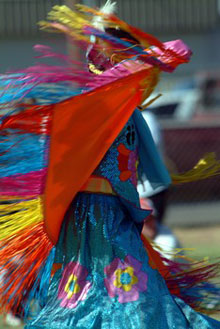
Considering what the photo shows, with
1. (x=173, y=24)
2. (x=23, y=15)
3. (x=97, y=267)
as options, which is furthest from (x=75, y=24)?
(x=173, y=24)

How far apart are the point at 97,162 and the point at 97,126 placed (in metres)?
0.13

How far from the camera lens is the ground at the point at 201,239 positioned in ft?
22.2

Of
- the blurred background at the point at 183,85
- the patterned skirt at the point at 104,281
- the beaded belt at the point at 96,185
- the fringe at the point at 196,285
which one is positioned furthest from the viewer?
the blurred background at the point at 183,85

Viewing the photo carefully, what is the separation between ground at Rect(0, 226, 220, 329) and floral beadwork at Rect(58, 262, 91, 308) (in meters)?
3.89

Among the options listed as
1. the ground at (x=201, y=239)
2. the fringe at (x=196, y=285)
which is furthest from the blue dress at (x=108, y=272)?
the ground at (x=201, y=239)

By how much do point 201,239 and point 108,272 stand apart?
16.4ft

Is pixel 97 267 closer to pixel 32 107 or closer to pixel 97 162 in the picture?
pixel 97 162

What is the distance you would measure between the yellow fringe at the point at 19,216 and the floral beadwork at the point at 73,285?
254mm

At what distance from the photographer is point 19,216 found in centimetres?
289

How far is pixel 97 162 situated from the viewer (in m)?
2.76

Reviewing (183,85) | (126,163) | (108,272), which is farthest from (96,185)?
(183,85)

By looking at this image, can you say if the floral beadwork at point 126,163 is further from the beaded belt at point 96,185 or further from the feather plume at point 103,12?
the feather plume at point 103,12

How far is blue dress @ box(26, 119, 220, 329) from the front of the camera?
8.66 feet

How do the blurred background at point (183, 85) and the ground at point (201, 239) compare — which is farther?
the blurred background at point (183, 85)
